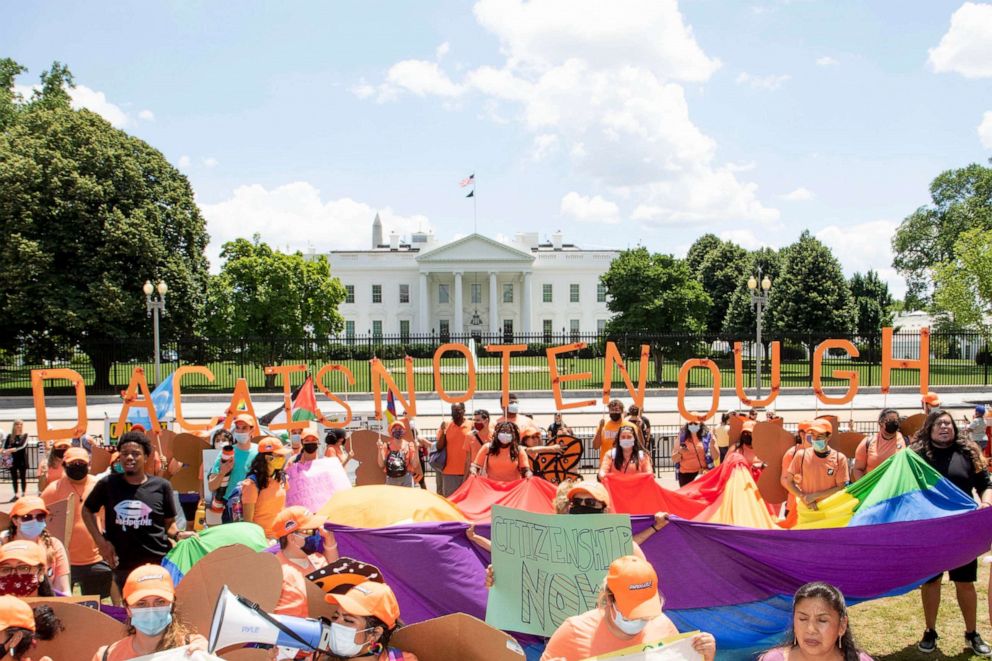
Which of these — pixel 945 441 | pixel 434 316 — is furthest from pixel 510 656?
pixel 434 316

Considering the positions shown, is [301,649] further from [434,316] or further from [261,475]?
[434,316]

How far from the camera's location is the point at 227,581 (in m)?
3.86

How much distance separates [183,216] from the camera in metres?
37.6

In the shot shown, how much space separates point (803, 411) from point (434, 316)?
58.5 metres

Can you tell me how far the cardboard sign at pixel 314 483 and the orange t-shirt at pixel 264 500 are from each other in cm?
89

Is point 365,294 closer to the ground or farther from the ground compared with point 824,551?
farther from the ground

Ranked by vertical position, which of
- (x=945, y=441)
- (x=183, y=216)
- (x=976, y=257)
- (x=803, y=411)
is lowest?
(x=803, y=411)

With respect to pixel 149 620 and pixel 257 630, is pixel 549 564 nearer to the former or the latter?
pixel 257 630

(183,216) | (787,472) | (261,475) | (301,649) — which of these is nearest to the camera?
(301,649)

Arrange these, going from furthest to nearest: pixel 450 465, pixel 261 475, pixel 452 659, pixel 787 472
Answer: pixel 450 465 → pixel 787 472 → pixel 261 475 → pixel 452 659

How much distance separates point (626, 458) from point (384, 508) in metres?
2.67

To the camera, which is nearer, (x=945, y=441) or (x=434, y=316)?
(x=945, y=441)

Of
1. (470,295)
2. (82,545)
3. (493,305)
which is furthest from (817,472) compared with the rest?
(470,295)

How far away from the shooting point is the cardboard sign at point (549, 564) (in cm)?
451
